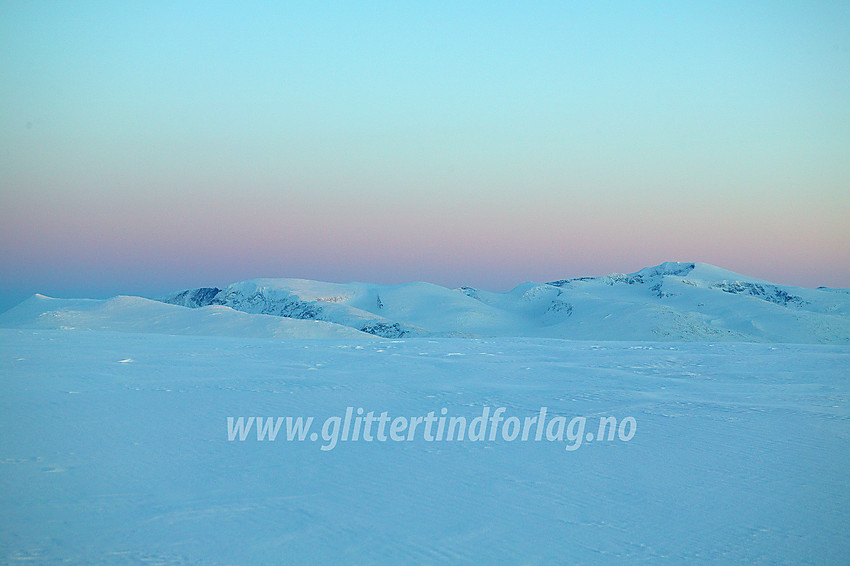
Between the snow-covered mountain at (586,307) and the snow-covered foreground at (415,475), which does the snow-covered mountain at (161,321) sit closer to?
the snow-covered foreground at (415,475)

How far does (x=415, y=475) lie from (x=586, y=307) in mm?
43380

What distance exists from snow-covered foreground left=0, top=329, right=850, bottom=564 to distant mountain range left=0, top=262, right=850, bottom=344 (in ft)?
34.5

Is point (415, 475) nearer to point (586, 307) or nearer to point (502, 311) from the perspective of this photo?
point (586, 307)

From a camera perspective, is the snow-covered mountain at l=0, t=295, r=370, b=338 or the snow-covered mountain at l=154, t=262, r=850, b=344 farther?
the snow-covered mountain at l=154, t=262, r=850, b=344

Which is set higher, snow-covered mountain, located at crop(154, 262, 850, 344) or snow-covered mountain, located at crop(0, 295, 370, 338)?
snow-covered mountain, located at crop(0, 295, 370, 338)

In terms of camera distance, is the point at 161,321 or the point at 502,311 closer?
the point at 161,321

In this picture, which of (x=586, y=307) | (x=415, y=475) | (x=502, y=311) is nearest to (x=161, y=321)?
(x=415, y=475)

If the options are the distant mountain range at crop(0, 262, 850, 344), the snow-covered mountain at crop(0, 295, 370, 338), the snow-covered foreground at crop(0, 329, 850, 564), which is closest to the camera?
the snow-covered foreground at crop(0, 329, 850, 564)

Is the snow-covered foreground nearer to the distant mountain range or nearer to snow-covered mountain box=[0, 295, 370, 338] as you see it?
snow-covered mountain box=[0, 295, 370, 338]

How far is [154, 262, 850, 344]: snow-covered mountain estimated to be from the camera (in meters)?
35.7

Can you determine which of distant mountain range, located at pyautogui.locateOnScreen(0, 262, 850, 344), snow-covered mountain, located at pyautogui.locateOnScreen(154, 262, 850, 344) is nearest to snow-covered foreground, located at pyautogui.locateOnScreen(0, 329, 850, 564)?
distant mountain range, located at pyautogui.locateOnScreen(0, 262, 850, 344)

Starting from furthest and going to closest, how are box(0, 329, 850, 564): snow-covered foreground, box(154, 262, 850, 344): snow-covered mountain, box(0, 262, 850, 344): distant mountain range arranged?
box(154, 262, 850, 344): snow-covered mountain → box(0, 262, 850, 344): distant mountain range → box(0, 329, 850, 564): snow-covered foreground

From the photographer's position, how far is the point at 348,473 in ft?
13.3

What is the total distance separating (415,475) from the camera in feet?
13.1
